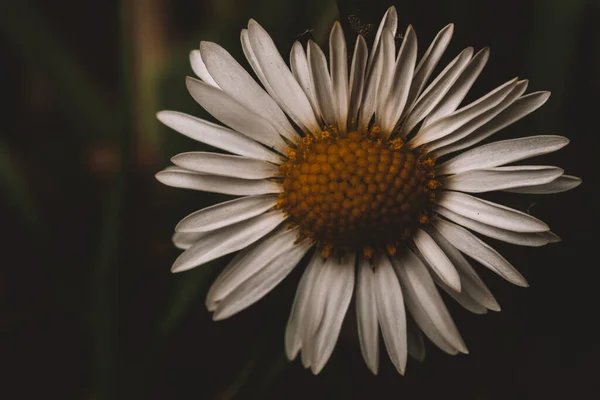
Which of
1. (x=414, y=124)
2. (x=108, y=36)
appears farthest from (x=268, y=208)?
(x=108, y=36)

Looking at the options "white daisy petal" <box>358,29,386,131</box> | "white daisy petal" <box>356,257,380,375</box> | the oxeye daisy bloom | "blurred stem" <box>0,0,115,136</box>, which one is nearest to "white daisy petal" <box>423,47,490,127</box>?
the oxeye daisy bloom

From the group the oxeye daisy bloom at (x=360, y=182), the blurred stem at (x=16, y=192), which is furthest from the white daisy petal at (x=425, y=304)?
the blurred stem at (x=16, y=192)

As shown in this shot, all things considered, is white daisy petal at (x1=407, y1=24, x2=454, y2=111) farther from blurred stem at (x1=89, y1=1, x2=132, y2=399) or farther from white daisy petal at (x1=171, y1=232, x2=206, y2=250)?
blurred stem at (x1=89, y1=1, x2=132, y2=399)

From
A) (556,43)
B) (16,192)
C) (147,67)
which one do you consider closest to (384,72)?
(556,43)

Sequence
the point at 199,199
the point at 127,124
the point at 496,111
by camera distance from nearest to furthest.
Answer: the point at 496,111 < the point at 127,124 < the point at 199,199

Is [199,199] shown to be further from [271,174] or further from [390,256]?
[390,256]

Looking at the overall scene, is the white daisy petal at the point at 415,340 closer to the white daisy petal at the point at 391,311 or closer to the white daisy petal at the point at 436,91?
the white daisy petal at the point at 391,311

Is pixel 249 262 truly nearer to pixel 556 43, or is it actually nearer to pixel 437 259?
pixel 437 259
